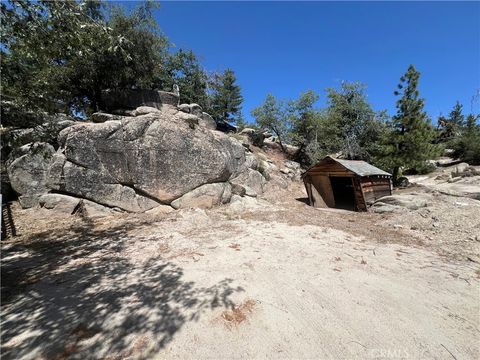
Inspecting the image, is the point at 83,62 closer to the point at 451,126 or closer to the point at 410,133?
the point at 410,133

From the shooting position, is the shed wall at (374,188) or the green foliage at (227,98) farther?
the green foliage at (227,98)

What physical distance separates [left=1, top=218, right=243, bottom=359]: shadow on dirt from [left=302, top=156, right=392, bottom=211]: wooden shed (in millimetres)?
9465

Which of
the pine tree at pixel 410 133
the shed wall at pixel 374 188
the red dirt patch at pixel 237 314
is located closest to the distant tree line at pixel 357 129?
the pine tree at pixel 410 133

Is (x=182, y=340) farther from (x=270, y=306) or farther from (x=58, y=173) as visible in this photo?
(x=58, y=173)

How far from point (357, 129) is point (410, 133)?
5845mm

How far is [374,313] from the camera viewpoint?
3.44 meters

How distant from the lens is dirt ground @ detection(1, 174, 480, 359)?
2828 mm

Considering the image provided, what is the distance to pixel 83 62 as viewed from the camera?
500 inches

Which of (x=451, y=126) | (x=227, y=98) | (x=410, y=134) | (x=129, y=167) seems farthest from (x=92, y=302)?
(x=451, y=126)

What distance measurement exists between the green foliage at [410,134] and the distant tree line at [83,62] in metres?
18.6

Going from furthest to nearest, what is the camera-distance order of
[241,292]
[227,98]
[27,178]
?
[227,98], [27,178], [241,292]

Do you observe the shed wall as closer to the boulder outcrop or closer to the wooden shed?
the wooden shed

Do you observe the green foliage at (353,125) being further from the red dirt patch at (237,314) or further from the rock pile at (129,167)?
the red dirt patch at (237,314)

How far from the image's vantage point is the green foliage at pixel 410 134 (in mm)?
16547
